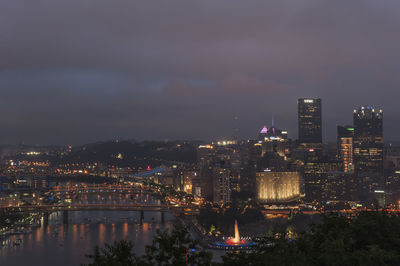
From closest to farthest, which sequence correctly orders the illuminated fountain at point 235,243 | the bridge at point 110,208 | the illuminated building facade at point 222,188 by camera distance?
the illuminated fountain at point 235,243, the bridge at point 110,208, the illuminated building facade at point 222,188

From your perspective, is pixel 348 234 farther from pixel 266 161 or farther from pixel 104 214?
pixel 266 161

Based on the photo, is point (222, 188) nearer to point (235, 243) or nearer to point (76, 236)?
point (235, 243)

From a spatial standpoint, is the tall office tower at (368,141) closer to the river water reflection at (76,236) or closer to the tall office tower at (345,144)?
the tall office tower at (345,144)

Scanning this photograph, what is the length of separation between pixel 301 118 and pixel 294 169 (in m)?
15.2

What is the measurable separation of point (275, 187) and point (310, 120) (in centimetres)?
2040

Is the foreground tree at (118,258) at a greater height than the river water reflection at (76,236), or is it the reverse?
the foreground tree at (118,258)

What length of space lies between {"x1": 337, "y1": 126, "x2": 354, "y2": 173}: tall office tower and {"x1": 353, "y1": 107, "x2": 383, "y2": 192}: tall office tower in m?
0.49

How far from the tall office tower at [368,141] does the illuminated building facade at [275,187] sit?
35.0 feet

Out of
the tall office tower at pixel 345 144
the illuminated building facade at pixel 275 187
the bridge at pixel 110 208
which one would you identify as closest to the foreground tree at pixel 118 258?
the bridge at pixel 110 208

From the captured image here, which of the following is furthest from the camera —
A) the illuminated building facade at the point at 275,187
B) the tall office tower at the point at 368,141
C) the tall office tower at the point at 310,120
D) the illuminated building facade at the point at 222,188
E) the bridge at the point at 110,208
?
the tall office tower at the point at 310,120

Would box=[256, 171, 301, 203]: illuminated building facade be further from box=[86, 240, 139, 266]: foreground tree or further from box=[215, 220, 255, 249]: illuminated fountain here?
box=[86, 240, 139, 266]: foreground tree

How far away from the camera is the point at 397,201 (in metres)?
35.6

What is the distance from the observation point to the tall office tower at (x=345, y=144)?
5181 cm

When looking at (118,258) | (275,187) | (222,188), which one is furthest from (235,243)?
(275,187)
